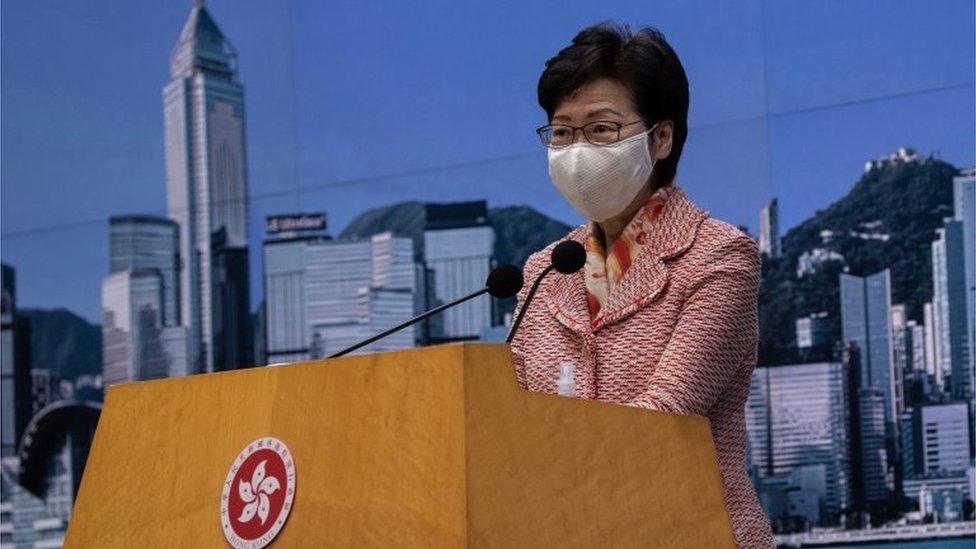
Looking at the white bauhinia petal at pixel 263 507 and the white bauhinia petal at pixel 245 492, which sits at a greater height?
the white bauhinia petal at pixel 245 492

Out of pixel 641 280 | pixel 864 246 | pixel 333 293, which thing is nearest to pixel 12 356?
pixel 333 293

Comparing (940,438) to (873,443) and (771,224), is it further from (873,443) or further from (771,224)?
(771,224)

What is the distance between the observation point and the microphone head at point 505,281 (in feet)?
5.98

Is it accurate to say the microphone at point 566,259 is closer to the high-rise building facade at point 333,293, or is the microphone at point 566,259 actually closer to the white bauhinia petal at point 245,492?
the white bauhinia petal at point 245,492

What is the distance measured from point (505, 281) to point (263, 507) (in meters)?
0.41

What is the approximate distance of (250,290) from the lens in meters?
5.60

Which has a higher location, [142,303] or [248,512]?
[142,303]

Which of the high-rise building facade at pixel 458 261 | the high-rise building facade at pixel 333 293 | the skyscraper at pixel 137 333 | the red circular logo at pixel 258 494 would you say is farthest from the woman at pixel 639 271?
the skyscraper at pixel 137 333

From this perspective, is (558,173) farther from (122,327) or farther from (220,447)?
(122,327)

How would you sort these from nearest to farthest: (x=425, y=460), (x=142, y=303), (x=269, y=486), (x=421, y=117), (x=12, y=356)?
(x=425, y=460) → (x=269, y=486) → (x=421, y=117) → (x=142, y=303) → (x=12, y=356)

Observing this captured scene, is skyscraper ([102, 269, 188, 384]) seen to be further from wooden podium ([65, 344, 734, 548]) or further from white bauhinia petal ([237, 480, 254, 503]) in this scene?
white bauhinia petal ([237, 480, 254, 503])

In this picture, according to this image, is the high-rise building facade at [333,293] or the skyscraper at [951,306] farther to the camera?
the high-rise building facade at [333,293]

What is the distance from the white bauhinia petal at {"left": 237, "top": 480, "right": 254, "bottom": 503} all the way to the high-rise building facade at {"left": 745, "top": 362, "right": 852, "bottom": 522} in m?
2.87

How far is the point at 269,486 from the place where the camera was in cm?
158
